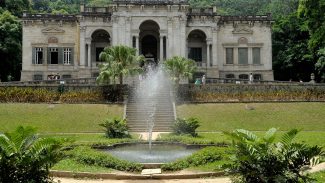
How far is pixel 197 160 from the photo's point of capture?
54.5 feet

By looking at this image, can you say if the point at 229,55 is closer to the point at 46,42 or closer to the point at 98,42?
the point at 98,42

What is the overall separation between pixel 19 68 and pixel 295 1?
50.7 m

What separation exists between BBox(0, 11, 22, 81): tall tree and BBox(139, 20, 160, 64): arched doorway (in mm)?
16217

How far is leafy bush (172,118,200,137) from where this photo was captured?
27.2 metres

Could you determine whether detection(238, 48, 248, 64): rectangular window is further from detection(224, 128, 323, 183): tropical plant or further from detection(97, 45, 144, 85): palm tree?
detection(224, 128, 323, 183): tropical plant

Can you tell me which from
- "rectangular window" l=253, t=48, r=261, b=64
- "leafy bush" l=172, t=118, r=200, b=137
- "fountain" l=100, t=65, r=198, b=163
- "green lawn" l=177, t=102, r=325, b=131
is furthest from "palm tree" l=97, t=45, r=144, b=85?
"rectangular window" l=253, t=48, r=261, b=64

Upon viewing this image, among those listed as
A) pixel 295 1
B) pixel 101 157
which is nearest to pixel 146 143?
pixel 101 157

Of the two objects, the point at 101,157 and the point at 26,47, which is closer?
the point at 101,157

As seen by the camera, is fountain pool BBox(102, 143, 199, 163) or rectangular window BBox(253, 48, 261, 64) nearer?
fountain pool BBox(102, 143, 199, 163)

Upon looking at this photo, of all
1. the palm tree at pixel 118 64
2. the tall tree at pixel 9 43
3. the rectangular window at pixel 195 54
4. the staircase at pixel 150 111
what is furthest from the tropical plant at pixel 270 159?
the tall tree at pixel 9 43

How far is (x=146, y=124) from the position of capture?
3175 cm

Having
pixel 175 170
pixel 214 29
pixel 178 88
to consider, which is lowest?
pixel 175 170

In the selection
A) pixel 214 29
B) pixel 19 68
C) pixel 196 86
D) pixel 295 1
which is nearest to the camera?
pixel 196 86

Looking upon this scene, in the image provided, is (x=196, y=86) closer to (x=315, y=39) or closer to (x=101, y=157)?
(x=315, y=39)
